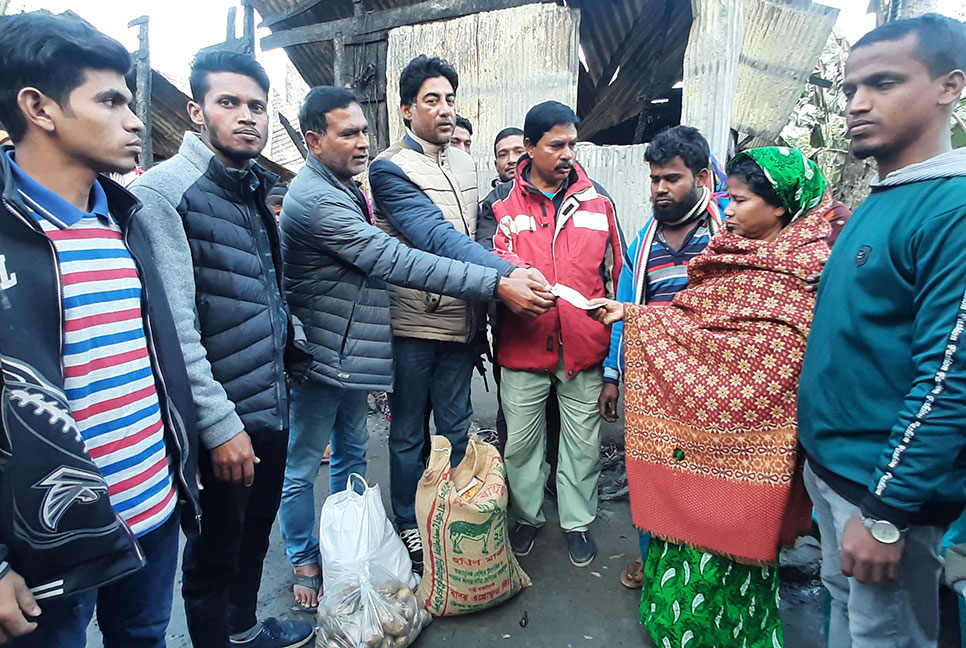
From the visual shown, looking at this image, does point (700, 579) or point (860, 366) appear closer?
point (860, 366)

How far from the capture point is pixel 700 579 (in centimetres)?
197

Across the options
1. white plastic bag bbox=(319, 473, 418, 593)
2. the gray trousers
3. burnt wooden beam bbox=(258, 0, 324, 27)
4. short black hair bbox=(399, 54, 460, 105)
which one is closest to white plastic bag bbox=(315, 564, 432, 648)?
white plastic bag bbox=(319, 473, 418, 593)

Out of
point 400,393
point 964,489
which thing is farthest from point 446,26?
point 964,489

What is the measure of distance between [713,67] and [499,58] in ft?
5.98

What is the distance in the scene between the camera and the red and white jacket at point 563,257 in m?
2.55

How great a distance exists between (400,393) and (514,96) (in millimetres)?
3230

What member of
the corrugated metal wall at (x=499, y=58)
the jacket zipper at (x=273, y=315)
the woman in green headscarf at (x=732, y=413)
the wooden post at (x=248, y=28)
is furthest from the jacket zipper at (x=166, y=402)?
the wooden post at (x=248, y=28)

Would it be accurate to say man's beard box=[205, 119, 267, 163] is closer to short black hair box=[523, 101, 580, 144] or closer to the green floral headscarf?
short black hair box=[523, 101, 580, 144]

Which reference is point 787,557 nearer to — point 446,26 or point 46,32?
point 46,32

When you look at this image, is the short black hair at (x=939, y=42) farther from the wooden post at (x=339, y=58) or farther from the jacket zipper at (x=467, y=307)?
the wooden post at (x=339, y=58)

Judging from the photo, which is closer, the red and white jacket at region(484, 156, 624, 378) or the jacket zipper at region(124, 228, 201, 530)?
the jacket zipper at region(124, 228, 201, 530)

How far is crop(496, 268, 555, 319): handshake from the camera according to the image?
229 centimetres

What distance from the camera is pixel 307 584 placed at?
248 centimetres

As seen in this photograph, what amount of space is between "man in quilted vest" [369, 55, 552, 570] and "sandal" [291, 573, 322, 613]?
461 millimetres
